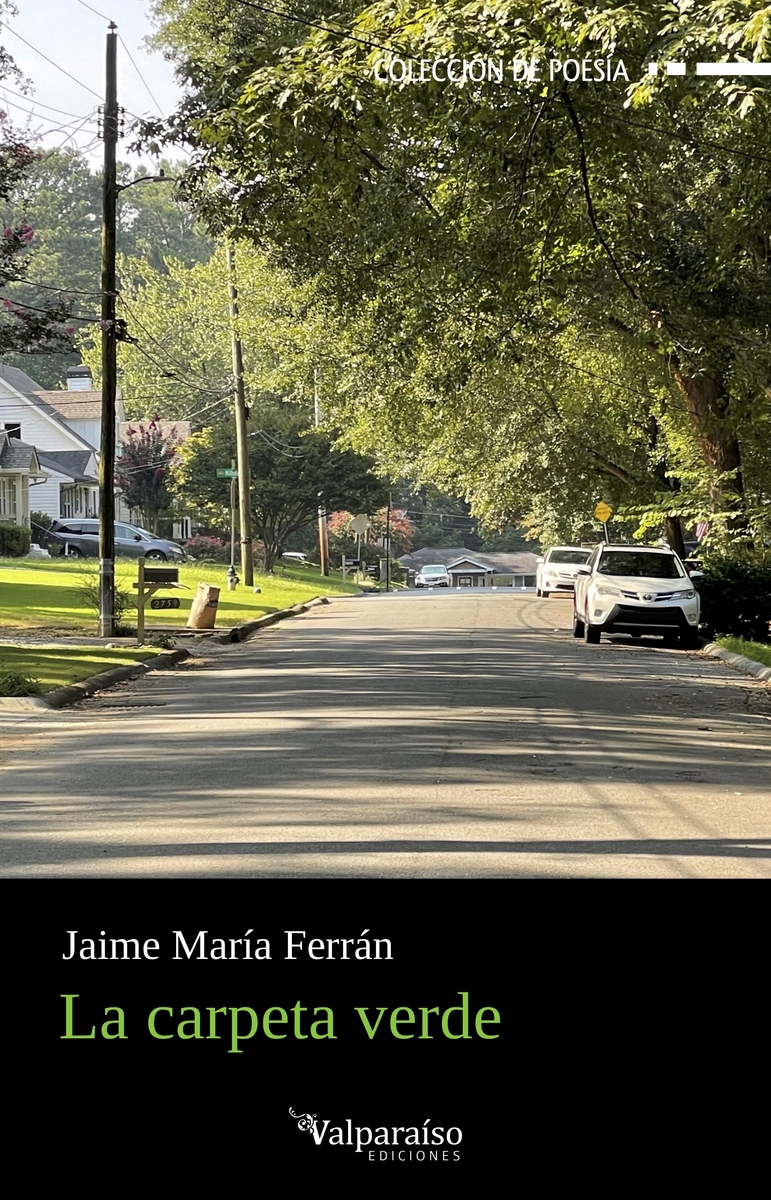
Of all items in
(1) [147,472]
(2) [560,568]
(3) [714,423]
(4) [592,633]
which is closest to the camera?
(4) [592,633]

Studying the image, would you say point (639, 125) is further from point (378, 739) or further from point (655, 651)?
point (655, 651)

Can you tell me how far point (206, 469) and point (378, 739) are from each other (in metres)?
58.0

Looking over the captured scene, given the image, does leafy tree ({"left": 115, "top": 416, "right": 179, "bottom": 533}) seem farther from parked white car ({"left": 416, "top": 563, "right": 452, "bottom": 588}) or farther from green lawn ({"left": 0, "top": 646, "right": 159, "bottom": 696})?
green lawn ({"left": 0, "top": 646, "right": 159, "bottom": 696})

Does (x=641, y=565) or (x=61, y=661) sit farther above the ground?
(x=641, y=565)

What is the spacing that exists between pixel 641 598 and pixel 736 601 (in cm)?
313

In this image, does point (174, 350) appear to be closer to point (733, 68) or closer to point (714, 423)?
point (714, 423)

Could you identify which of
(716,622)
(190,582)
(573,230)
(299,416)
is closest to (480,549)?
→ (299,416)

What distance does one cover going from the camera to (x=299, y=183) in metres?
17.3

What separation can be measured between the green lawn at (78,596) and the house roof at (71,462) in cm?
1589

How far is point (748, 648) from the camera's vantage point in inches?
1048

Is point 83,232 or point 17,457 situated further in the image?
point 83,232

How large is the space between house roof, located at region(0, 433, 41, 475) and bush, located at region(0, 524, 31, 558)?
797 cm

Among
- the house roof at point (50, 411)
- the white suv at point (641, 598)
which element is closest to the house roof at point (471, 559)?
the house roof at point (50, 411)

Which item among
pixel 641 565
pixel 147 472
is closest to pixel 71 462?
pixel 147 472
